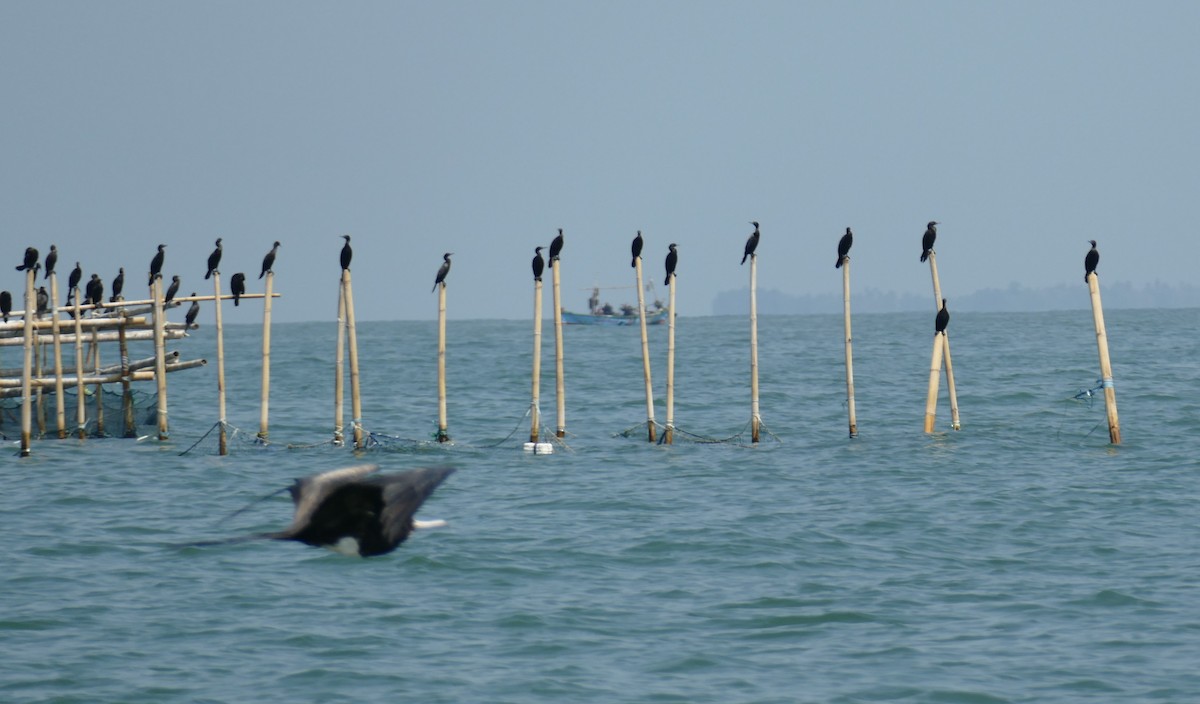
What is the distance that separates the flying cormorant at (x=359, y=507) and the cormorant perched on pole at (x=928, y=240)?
1826 centimetres

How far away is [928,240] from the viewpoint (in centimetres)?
A: 2636

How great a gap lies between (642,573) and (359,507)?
816 centimetres

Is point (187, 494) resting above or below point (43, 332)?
below

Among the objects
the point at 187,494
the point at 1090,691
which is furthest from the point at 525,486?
the point at 1090,691

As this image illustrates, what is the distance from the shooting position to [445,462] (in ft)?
84.3

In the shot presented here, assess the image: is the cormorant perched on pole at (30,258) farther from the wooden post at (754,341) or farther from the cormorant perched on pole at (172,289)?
the wooden post at (754,341)

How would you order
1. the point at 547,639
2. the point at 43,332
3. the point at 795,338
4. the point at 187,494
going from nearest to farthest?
the point at 547,639 → the point at 187,494 → the point at 43,332 → the point at 795,338

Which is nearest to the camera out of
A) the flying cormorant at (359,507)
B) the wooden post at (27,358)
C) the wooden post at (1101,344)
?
the flying cormorant at (359,507)

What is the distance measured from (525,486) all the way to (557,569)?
6005 mm

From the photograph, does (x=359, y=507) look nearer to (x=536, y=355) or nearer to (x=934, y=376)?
(x=536, y=355)

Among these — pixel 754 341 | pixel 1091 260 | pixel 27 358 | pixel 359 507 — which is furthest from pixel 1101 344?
pixel 359 507

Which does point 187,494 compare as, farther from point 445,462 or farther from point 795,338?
point 795,338

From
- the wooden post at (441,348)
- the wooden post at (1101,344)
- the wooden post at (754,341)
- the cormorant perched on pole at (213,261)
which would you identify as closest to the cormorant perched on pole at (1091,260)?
the wooden post at (1101,344)

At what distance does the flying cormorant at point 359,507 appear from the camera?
8.80 m
